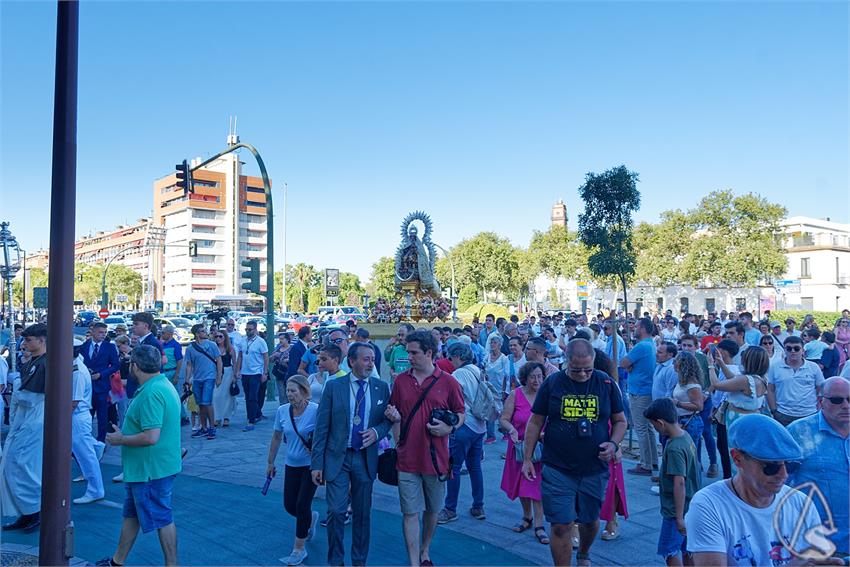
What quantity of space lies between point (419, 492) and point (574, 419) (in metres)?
1.38

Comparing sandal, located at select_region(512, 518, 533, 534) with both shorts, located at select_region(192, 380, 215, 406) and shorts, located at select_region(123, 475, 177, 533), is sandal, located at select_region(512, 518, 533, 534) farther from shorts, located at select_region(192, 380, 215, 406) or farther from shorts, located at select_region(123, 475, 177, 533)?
shorts, located at select_region(192, 380, 215, 406)

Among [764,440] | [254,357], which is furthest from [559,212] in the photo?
[764,440]

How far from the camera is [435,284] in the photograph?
18.0 meters

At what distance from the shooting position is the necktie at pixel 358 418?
16.1 feet

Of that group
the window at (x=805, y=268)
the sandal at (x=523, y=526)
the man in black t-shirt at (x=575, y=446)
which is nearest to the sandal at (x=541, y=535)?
the sandal at (x=523, y=526)

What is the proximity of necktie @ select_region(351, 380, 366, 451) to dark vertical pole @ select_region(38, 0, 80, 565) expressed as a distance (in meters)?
1.92

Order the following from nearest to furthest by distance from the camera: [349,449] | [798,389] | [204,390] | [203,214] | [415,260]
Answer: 1. [349,449]
2. [798,389]
3. [204,390]
4. [415,260]
5. [203,214]

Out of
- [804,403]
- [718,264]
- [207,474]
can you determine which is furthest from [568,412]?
[718,264]

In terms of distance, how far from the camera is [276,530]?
6.03 meters

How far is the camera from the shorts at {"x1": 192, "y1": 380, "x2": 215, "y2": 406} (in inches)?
406

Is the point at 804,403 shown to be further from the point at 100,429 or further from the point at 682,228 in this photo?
the point at 682,228

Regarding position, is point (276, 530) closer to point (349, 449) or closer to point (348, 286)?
point (349, 449)

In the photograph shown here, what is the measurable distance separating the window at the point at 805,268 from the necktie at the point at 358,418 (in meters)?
61.6

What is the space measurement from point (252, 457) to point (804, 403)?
6.91 m
